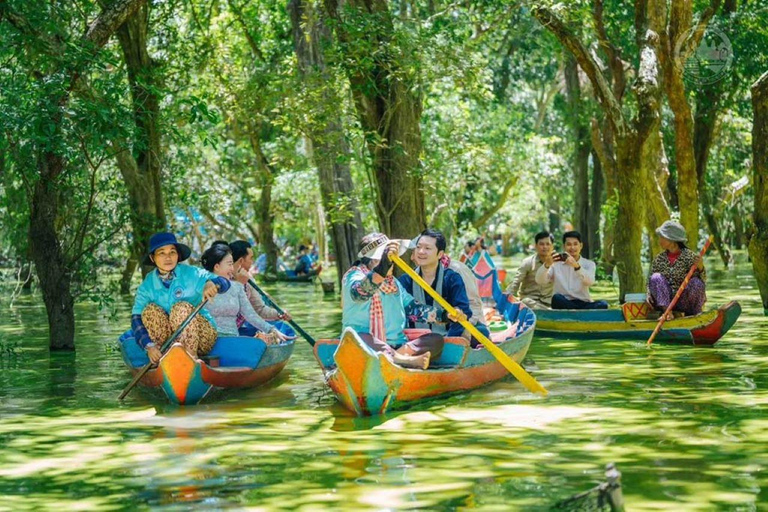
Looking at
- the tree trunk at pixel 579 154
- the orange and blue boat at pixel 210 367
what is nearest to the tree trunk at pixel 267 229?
the tree trunk at pixel 579 154

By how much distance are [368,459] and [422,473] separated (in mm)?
567

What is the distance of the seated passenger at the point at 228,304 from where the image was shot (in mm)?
10977

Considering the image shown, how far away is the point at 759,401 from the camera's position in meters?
9.43

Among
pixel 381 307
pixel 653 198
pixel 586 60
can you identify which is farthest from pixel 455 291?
pixel 653 198

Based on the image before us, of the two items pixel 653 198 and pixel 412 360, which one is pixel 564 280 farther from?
pixel 653 198

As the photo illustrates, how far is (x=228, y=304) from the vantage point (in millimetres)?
11180

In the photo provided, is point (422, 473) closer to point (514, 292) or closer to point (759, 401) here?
point (759, 401)

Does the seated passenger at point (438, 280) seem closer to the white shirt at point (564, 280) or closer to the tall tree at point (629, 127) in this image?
the white shirt at point (564, 280)

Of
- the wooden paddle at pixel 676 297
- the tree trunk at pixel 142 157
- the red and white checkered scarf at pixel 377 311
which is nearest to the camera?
the red and white checkered scarf at pixel 377 311

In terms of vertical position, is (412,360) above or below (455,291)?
below

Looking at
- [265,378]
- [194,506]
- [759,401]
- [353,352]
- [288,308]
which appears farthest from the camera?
[288,308]

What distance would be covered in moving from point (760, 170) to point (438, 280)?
27.6 ft

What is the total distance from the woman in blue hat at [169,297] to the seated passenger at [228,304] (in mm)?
444

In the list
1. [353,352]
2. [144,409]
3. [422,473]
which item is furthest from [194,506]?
[144,409]
